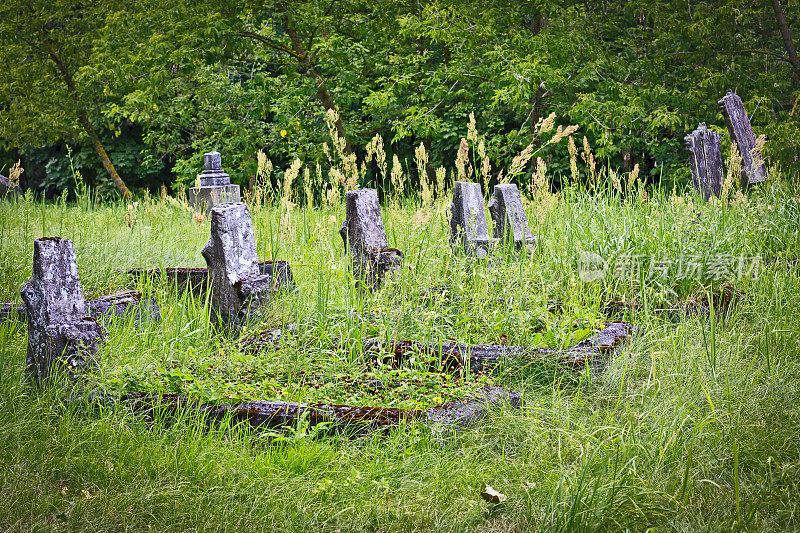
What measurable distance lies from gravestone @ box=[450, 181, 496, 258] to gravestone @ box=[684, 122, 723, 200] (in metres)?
3.44

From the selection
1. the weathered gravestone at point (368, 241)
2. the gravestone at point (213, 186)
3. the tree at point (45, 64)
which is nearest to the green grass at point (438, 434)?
the weathered gravestone at point (368, 241)

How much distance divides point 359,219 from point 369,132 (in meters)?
8.48

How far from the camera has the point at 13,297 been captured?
502 cm

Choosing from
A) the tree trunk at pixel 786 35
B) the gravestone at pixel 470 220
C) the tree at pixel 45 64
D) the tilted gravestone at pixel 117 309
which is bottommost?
the tilted gravestone at pixel 117 309

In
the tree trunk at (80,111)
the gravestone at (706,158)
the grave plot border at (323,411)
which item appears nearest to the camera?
the grave plot border at (323,411)

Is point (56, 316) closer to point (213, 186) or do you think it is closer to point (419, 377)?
point (419, 377)

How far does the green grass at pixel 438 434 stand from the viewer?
2.67 meters

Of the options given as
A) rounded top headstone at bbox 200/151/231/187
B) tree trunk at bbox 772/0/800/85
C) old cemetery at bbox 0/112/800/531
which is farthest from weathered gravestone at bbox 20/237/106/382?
tree trunk at bbox 772/0/800/85

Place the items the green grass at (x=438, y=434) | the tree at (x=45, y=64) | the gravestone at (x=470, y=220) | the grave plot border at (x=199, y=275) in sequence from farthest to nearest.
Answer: the tree at (x=45, y=64) → the gravestone at (x=470, y=220) → the grave plot border at (x=199, y=275) → the green grass at (x=438, y=434)

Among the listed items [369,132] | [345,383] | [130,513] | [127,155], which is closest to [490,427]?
[345,383]

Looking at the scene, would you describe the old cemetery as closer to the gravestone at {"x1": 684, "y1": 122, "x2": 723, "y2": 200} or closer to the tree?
the gravestone at {"x1": 684, "y1": 122, "x2": 723, "y2": 200}

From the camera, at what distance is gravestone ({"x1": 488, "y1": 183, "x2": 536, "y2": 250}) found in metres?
5.64

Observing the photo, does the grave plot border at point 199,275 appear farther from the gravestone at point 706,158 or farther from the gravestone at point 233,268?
the gravestone at point 706,158

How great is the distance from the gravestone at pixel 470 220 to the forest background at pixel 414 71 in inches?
170
